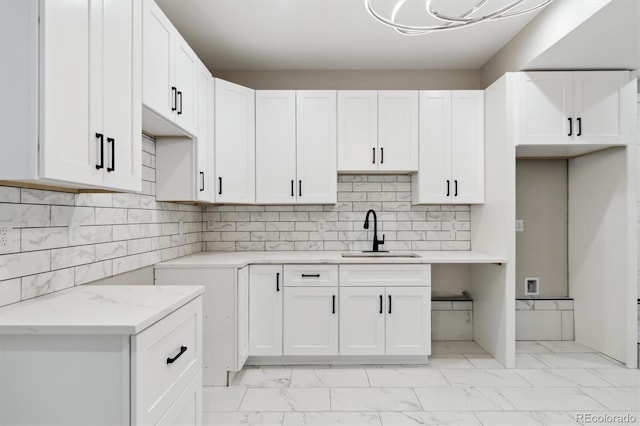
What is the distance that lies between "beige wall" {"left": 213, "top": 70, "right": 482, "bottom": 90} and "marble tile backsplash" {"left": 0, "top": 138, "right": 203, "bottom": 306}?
1.37 meters

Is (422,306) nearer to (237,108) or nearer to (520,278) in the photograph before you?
(520,278)

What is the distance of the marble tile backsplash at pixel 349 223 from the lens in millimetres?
3680

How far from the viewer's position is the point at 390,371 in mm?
2955

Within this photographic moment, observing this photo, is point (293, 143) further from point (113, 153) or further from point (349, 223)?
point (113, 153)

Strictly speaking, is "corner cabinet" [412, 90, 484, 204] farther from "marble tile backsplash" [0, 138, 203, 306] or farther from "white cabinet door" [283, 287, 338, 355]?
"marble tile backsplash" [0, 138, 203, 306]

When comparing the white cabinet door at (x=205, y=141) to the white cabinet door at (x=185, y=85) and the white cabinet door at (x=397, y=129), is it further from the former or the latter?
the white cabinet door at (x=397, y=129)

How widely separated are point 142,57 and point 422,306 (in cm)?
252

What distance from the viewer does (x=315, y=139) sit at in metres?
3.36

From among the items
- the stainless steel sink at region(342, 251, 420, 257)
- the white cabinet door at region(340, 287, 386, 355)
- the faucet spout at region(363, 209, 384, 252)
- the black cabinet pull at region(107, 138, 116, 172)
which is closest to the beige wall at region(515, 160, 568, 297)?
the stainless steel sink at region(342, 251, 420, 257)

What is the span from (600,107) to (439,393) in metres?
2.45

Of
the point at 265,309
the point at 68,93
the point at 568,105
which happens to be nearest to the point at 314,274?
the point at 265,309

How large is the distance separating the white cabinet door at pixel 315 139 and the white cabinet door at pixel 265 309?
0.73 metres

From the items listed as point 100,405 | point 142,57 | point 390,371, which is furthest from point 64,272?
point 390,371

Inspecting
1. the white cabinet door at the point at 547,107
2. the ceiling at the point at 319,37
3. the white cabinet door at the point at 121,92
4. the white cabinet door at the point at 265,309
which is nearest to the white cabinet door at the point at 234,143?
the ceiling at the point at 319,37
